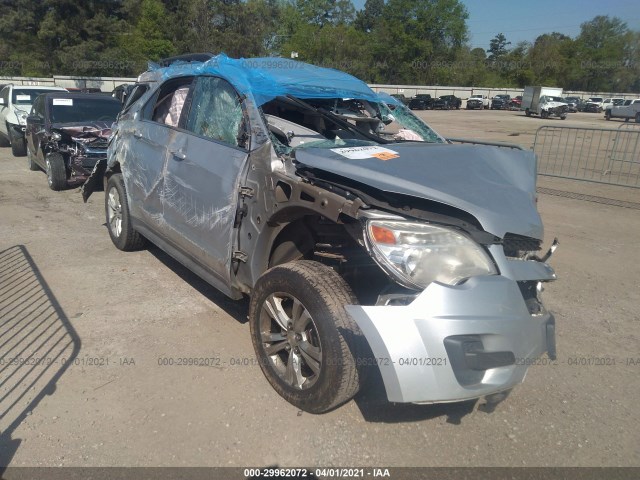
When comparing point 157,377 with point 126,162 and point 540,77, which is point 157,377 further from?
point 540,77

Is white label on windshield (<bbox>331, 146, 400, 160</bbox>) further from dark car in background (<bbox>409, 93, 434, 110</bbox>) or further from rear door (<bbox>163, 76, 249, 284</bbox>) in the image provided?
dark car in background (<bbox>409, 93, 434, 110</bbox>)

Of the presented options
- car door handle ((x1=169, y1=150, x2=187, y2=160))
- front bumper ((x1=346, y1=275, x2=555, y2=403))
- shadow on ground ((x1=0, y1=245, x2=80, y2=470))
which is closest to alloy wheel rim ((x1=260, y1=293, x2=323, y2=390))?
front bumper ((x1=346, y1=275, x2=555, y2=403))

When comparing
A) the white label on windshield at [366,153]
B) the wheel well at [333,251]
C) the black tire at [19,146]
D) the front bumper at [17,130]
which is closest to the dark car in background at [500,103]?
the black tire at [19,146]

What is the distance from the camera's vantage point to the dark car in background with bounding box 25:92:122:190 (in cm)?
863

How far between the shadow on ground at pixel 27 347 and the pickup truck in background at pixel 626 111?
4506cm

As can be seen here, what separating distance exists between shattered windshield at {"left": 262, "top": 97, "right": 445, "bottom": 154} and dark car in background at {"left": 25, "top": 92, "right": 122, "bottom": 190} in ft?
18.5

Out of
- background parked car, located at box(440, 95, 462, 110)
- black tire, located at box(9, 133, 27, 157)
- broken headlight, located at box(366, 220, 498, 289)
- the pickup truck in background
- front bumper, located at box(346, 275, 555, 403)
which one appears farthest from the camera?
background parked car, located at box(440, 95, 462, 110)

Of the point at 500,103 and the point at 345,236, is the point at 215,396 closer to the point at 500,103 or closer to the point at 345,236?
the point at 345,236

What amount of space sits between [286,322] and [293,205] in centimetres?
69

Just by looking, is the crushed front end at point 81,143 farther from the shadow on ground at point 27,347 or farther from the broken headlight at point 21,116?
the broken headlight at point 21,116

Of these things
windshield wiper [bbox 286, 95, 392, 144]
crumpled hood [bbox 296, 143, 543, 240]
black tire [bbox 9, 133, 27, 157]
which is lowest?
black tire [bbox 9, 133, 27, 157]

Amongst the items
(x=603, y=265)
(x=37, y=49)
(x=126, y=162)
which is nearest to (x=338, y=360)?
(x=126, y=162)

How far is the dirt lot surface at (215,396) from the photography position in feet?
8.92

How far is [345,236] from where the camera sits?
3.02 m
